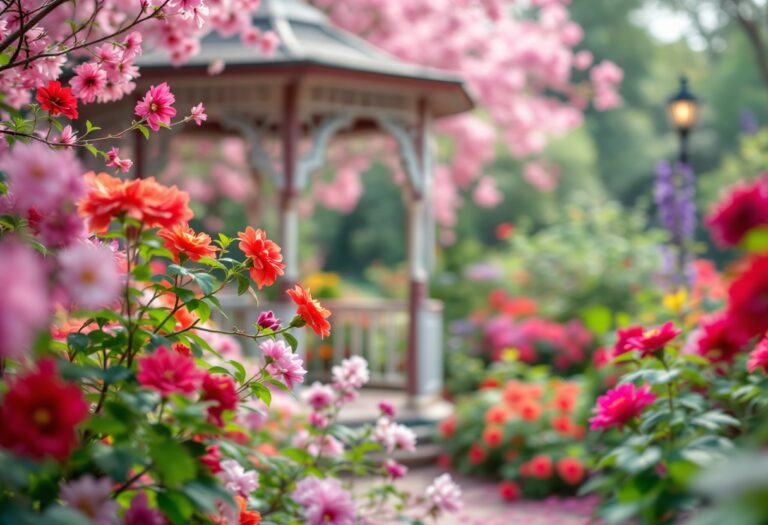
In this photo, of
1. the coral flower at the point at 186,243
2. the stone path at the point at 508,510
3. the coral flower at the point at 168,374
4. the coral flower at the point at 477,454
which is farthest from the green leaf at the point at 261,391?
the coral flower at the point at 477,454

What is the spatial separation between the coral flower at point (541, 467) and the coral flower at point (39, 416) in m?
5.17

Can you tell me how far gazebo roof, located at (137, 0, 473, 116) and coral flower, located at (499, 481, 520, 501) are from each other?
337 centimetres

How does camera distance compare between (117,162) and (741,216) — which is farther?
(117,162)

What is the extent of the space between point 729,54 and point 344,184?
19896 mm

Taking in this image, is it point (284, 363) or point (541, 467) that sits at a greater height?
point (284, 363)

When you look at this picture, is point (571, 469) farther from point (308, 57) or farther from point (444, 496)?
point (308, 57)

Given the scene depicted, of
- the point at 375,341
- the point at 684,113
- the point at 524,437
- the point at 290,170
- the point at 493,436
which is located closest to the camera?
the point at 493,436

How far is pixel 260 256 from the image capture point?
6.24 feet

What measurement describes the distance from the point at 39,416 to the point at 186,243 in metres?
0.68

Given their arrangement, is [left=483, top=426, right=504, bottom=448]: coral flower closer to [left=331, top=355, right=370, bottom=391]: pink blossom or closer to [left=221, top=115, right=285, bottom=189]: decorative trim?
[left=221, top=115, right=285, bottom=189]: decorative trim

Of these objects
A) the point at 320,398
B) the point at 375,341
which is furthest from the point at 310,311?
the point at 375,341

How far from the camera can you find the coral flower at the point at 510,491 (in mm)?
6078

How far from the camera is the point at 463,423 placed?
7.15 meters

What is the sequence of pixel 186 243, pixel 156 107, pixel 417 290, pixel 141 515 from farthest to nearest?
pixel 417 290 < pixel 156 107 < pixel 186 243 < pixel 141 515
